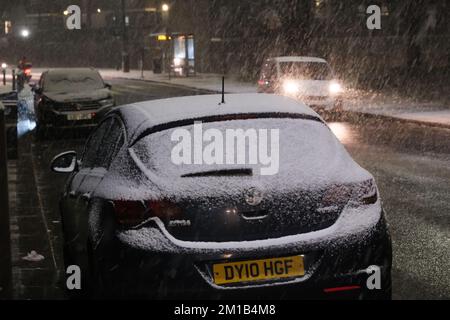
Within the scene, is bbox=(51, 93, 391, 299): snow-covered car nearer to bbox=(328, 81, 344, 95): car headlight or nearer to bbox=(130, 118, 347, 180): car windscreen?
bbox=(130, 118, 347, 180): car windscreen

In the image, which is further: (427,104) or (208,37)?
(208,37)

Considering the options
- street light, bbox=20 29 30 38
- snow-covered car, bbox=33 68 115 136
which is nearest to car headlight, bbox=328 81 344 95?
snow-covered car, bbox=33 68 115 136

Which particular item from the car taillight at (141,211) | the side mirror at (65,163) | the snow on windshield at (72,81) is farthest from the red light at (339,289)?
the snow on windshield at (72,81)

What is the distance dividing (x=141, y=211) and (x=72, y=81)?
1502 cm

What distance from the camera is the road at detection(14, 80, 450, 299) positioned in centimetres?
638

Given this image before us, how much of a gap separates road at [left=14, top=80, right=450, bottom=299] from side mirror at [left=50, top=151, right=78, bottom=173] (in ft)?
2.87

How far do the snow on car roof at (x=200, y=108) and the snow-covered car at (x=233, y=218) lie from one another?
0.24 feet

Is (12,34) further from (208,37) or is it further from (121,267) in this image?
(121,267)

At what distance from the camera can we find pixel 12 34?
81188 mm

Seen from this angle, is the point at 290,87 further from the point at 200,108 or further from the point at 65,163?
the point at 200,108

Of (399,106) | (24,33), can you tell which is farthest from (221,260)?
(24,33)

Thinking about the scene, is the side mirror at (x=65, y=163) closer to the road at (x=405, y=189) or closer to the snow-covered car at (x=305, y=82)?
the road at (x=405, y=189)
